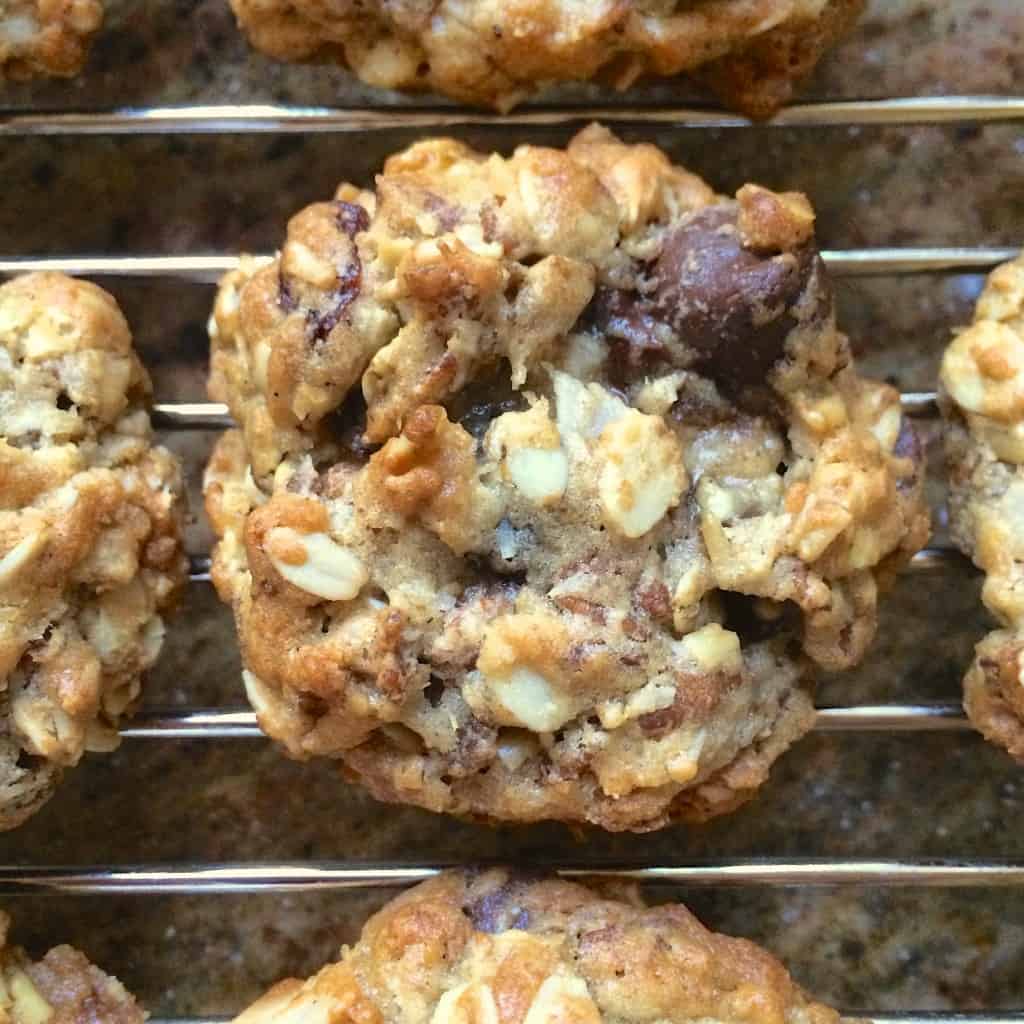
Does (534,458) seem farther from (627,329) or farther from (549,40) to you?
(549,40)

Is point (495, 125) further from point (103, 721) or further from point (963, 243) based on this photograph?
point (103, 721)

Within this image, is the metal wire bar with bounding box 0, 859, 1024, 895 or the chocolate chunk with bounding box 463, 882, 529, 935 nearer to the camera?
the chocolate chunk with bounding box 463, 882, 529, 935

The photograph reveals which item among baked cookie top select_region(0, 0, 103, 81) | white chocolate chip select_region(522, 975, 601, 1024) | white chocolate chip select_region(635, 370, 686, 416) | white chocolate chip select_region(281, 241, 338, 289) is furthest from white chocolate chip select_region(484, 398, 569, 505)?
baked cookie top select_region(0, 0, 103, 81)

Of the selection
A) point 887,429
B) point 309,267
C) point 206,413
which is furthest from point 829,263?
point 206,413

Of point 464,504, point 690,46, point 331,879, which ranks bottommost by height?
point 331,879

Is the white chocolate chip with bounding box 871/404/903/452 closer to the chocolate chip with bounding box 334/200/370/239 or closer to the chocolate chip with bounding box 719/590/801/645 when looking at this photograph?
the chocolate chip with bounding box 719/590/801/645

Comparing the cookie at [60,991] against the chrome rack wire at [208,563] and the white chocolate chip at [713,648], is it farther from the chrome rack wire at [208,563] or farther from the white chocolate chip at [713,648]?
the white chocolate chip at [713,648]

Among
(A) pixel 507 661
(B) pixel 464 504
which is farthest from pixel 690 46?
(A) pixel 507 661
